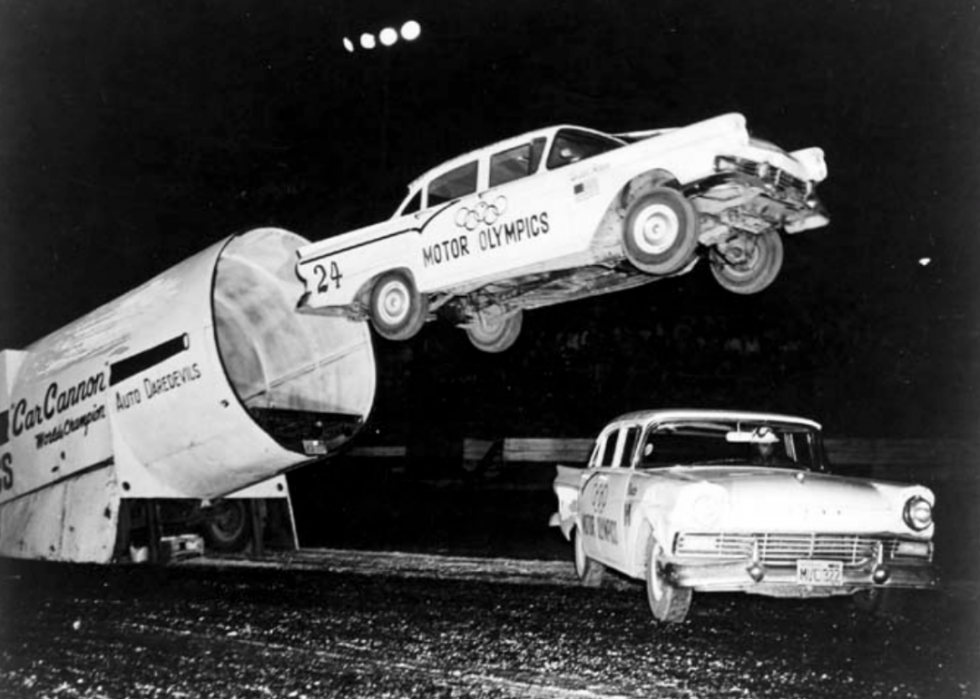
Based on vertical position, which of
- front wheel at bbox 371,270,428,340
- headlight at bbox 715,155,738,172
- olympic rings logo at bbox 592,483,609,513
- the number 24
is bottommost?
olympic rings logo at bbox 592,483,609,513

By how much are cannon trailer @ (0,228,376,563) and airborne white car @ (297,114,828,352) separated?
23.7 inches

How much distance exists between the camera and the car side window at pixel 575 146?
25.5 feet

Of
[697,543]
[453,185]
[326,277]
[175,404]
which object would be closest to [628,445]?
[697,543]

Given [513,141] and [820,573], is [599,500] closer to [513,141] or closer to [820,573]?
[820,573]

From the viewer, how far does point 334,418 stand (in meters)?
9.34

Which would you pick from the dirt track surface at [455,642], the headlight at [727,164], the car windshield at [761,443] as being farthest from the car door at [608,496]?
the headlight at [727,164]

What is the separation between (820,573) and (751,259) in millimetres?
3540

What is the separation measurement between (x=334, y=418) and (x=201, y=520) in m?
2.18

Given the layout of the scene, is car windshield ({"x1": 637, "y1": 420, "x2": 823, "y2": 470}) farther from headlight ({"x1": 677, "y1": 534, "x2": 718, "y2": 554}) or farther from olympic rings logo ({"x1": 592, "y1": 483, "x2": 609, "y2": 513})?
headlight ({"x1": 677, "y1": 534, "x2": 718, "y2": 554})

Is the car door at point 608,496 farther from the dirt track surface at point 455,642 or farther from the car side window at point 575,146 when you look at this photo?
the car side window at point 575,146

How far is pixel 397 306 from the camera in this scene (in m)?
8.78

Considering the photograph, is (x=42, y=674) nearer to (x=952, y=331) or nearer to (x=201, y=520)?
(x=201, y=520)

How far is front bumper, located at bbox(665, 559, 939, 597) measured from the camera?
5430 mm

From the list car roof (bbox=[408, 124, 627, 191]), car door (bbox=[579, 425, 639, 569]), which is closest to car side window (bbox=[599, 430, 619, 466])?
car door (bbox=[579, 425, 639, 569])
